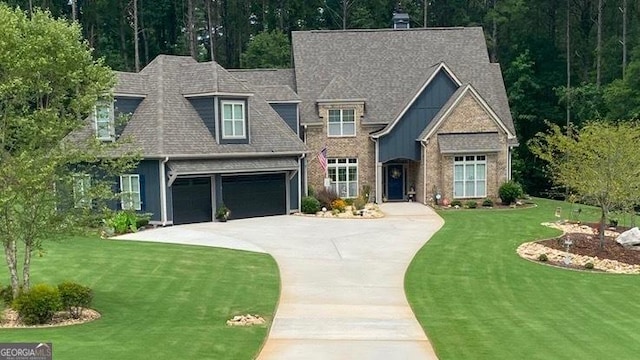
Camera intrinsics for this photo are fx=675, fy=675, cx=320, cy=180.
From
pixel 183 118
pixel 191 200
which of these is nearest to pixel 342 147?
pixel 183 118

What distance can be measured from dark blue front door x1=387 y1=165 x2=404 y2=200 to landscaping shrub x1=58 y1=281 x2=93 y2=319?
2563 centimetres

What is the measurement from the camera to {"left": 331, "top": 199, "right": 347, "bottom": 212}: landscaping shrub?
32875mm

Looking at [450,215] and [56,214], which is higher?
[56,214]

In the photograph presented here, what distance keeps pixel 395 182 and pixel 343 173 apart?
325 centimetres

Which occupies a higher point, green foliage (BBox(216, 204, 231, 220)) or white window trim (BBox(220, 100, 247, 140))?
white window trim (BBox(220, 100, 247, 140))

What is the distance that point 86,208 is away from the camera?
14680 mm

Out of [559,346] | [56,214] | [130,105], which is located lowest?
[559,346]

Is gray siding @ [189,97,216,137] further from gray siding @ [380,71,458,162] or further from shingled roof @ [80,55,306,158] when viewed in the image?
gray siding @ [380,71,458,162]

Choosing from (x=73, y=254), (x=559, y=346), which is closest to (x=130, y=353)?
(x=559, y=346)

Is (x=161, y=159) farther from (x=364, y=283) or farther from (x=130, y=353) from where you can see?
(x=130, y=353)

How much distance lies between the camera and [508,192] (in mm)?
35125

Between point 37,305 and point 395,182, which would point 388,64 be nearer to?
point 395,182

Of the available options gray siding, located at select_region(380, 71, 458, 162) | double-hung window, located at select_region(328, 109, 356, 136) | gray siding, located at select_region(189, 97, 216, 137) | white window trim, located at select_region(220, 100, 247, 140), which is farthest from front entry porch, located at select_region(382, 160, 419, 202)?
gray siding, located at select_region(189, 97, 216, 137)

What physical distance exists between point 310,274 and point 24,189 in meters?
8.60
